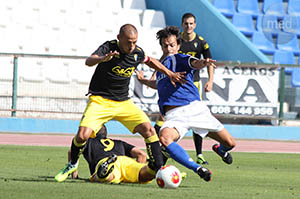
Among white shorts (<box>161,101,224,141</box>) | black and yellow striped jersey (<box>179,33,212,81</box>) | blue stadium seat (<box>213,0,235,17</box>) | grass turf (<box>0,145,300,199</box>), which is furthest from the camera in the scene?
blue stadium seat (<box>213,0,235,17</box>)

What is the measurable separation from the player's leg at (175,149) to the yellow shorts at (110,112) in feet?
1.42

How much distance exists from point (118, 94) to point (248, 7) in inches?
675

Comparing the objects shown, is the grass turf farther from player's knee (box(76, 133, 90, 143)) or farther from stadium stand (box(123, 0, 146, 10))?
stadium stand (box(123, 0, 146, 10))

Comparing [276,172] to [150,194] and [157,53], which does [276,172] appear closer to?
[150,194]

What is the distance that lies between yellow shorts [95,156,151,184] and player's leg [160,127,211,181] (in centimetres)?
38

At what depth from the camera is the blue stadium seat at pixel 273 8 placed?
2492cm

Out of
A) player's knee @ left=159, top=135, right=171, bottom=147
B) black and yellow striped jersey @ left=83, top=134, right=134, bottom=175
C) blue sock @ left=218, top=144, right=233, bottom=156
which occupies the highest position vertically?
player's knee @ left=159, top=135, right=171, bottom=147

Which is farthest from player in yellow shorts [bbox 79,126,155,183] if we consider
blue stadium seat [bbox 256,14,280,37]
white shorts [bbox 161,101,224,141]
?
blue stadium seat [bbox 256,14,280,37]

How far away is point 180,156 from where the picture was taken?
7766 millimetres

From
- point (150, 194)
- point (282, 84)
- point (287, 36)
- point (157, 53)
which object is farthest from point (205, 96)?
point (150, 194)

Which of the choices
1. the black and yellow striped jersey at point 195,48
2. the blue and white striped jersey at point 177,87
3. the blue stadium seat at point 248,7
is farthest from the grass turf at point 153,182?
the blue stadium seat at point 248,7

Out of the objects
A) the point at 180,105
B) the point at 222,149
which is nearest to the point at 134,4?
the point at 222,149

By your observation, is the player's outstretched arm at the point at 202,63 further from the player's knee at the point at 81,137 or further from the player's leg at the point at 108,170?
the player's knee at the point at 81,137

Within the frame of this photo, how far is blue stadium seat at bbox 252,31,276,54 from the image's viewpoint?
24250 mm
